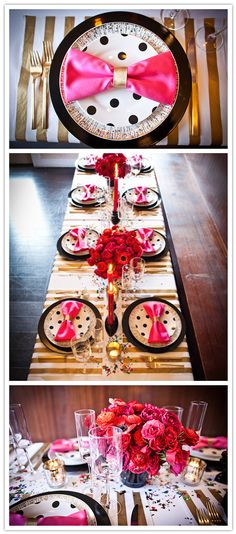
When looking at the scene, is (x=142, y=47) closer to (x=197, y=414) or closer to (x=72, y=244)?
(x=72, y=244)

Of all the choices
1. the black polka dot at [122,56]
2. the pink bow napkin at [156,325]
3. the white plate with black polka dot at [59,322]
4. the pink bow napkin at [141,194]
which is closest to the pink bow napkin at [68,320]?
the white plate with black polka dot at [59,322]

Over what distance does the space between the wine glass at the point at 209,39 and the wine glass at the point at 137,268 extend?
24.0 inches

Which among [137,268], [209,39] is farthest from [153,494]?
[209,39]

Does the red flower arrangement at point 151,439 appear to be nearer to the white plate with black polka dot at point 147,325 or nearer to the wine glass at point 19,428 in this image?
the white plate with black polka dot at point 147,325

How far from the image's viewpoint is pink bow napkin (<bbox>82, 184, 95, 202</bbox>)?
3.60ft

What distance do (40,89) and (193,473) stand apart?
0.99 meters

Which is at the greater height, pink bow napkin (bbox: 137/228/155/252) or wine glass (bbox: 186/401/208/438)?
pink bow napkin (bbox: 137/228/155/252)

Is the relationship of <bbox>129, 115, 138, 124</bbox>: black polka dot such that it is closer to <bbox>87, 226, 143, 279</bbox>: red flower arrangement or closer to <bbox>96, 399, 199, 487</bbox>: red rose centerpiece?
<bbox>87, 226, 143, 279</bbox>: red flower arrangement

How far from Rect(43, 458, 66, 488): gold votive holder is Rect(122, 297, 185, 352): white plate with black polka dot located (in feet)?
1.17

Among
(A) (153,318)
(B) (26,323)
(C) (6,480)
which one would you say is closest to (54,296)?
(B) (26,323)

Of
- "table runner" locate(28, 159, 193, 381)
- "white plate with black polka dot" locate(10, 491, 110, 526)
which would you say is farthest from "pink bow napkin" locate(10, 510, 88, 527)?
"table runner" locate(28, 159, 193, 381)

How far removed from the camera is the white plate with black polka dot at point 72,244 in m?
0.95

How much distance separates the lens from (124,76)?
2.59 ft
